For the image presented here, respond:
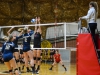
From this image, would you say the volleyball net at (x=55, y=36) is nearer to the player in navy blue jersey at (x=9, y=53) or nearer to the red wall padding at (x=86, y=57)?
the player in navy blue jersey at (x=9, y=53)

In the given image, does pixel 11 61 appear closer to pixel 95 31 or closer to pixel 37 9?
pixel 95 31

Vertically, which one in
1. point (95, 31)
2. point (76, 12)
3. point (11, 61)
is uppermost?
point (76, 12)

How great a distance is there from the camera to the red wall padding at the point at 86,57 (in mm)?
10570

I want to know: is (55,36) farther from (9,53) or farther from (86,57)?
(86,57)

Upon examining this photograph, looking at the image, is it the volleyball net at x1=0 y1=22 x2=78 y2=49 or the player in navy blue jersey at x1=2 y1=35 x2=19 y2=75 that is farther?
the volleyball net at x1=0 y1=22 x2=78 y2=49

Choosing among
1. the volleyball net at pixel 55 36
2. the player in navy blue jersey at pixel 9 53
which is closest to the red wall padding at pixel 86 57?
the player in navy blue jersey at pixel 9 53

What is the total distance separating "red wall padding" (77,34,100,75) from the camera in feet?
34.7

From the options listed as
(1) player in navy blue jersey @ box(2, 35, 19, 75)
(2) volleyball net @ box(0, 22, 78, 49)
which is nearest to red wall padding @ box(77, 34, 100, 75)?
(1) player in navy blue jersey @ box(2, 35, 19, 75)

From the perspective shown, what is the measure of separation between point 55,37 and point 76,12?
3.48 metres

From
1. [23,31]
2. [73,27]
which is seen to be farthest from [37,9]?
[23,31]

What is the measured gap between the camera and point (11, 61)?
1286 cm

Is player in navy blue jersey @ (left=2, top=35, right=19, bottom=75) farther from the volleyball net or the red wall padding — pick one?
the volleyball net

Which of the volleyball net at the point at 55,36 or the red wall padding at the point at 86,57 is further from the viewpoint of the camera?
the volleyball net at the point at 55,36

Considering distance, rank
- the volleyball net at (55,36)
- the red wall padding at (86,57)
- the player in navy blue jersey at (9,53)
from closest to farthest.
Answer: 1. the red wall padding at (86,57)
2. the player in navy blue jersey at (9,53)
3. the volleyball net at (55,36)
